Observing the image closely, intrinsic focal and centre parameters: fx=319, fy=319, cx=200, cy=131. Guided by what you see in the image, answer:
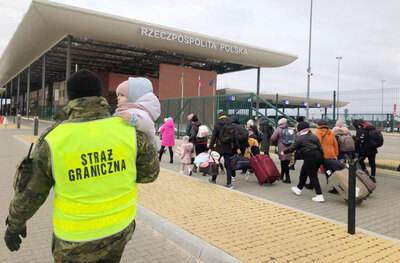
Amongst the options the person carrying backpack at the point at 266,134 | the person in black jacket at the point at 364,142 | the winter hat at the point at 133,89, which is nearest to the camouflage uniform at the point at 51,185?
the winter hat at the point at 133,89

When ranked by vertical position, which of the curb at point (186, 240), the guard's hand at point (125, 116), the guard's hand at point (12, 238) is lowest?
the curb at point (186, 240)

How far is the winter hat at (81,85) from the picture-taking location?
1.91m

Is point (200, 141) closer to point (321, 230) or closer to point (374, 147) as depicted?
point (374, 147)

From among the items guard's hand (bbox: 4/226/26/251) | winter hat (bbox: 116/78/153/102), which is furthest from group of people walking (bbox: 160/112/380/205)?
guard's hand (bbox: 4/226/26/251)

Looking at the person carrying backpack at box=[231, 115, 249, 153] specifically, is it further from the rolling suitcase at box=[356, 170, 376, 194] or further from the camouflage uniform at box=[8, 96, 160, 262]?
the camouflage uniform at box=[8, 96, 160, 262]

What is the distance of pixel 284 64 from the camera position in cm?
3569

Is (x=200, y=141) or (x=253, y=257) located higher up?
(x=200, y=141)

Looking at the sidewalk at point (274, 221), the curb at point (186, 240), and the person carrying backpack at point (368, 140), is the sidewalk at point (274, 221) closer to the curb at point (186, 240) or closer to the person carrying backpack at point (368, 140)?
the curb at point (186, 240)

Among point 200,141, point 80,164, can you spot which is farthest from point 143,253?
point 200,141

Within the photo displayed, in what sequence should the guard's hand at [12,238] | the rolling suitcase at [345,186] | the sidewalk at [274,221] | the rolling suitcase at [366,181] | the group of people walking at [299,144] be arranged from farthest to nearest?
1. the group of people walking at [299,144]
2. the rolling suitcase at [366,181]
3. the rolling suitcase at [345,186]
4. the sidewalk at [274,221]
5. the guard's hand at [12,238]

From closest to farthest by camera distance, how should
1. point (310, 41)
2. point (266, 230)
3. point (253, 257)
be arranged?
point (253, 257) → point (266, 230) → point (310, 41)

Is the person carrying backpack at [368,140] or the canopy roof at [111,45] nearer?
the person carrying backpack at [368,140]

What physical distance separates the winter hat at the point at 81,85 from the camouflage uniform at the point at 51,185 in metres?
0.04

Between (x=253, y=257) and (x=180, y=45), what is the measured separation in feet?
84.1
